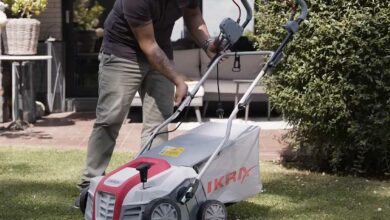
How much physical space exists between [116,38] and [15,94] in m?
4.19

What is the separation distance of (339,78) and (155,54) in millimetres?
1810

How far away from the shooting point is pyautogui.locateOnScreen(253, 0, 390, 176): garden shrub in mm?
5441

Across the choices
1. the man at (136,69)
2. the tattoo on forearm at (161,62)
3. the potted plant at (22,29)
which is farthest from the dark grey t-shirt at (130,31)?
the potted plant at (22,29)

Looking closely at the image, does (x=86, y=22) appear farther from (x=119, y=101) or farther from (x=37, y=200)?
(x=119, y=101)

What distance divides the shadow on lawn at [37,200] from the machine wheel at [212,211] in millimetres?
1071

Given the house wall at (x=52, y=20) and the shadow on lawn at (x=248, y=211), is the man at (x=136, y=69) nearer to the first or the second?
the shadow on lawn at (x=248, y=211)

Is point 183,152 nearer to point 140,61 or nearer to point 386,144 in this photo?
point 140,61

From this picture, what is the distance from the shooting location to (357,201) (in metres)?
5.11

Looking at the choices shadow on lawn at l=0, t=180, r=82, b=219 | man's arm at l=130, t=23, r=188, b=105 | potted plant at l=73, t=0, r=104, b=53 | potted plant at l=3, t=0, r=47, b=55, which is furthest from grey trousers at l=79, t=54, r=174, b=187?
potted plant at l=73, t=0, r=104, b=53

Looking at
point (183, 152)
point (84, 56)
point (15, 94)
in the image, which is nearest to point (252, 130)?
point (183, 152)

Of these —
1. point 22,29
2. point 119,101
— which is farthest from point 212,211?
point 22,29

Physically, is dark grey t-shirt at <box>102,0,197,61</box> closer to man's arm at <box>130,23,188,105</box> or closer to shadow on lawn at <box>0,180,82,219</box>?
man's arm at <box>130,23,188,105</box>

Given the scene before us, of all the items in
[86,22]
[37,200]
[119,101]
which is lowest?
[37,200]

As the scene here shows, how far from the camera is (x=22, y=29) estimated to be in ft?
26.1
